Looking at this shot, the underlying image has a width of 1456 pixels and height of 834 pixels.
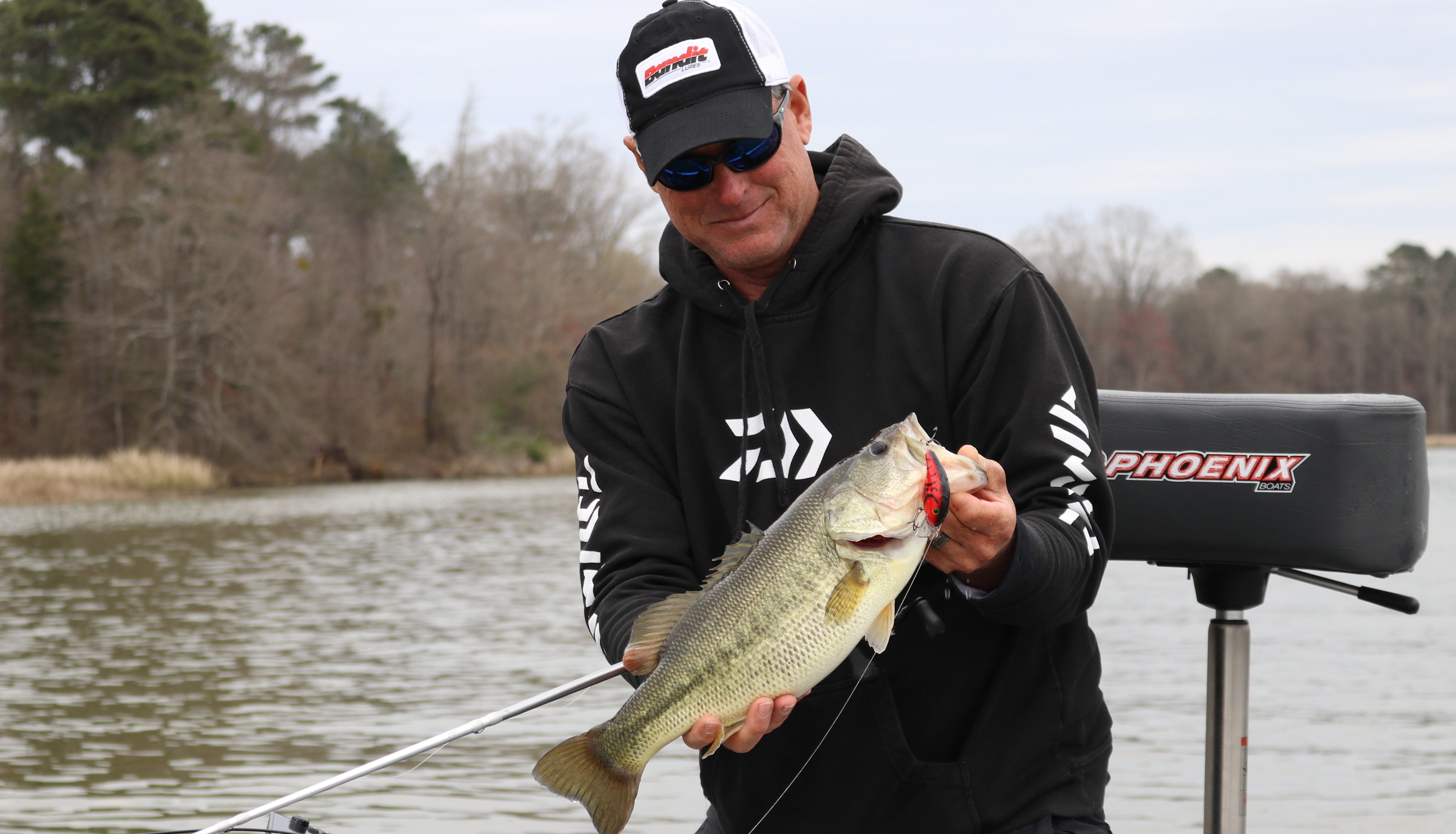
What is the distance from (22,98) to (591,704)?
1612 inches

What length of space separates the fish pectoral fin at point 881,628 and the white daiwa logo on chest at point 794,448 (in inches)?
15.7

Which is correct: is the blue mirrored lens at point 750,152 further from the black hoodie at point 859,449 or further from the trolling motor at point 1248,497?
the trolling motor at point 1248,497

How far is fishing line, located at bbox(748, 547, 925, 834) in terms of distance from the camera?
241 centimetres

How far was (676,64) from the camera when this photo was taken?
249 cm

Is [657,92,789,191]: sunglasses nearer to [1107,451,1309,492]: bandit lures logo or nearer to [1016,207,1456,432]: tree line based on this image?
[1107,451,1309,492]: bandit lures logo

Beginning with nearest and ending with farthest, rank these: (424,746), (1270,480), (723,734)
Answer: (723,734)
(424,746)
(1270,480)

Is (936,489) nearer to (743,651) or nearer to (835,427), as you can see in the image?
(743,651)

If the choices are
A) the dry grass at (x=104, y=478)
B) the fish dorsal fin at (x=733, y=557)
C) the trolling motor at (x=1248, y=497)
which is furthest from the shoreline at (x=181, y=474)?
the fish dorsal fin at (x=733, y=557)

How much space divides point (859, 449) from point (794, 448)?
0.13m

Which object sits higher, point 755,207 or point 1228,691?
point 755,207

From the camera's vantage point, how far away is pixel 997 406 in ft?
7.68

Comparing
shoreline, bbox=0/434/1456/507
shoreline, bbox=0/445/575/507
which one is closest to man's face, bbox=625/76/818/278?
shoreline, bbox=0/434/1456/507

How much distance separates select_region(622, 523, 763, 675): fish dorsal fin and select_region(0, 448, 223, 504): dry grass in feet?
99.7

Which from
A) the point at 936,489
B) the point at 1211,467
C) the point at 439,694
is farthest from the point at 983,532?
the point at 439,694
